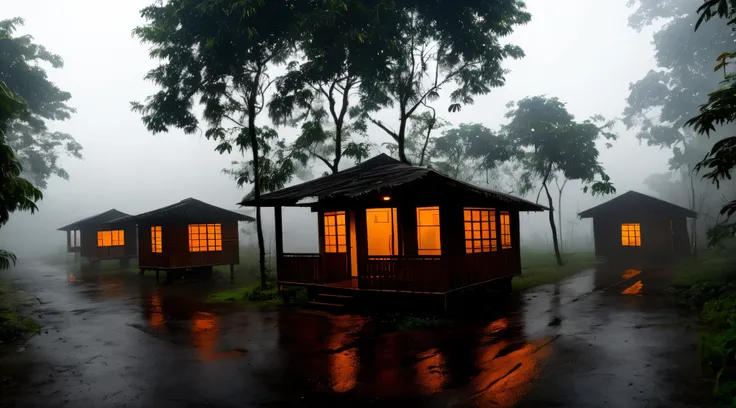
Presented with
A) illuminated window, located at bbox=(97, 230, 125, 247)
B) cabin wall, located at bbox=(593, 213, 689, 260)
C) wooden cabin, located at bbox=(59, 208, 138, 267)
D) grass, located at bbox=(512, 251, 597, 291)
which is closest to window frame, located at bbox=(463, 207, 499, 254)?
grass, located at bbox=(512, 251, 597, 291)

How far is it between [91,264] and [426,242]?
99.2 feet

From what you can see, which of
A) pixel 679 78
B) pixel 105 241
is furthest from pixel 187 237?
pixel 679 78

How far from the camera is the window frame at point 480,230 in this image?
14106 mm

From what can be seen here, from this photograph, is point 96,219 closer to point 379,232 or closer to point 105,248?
point 105,248

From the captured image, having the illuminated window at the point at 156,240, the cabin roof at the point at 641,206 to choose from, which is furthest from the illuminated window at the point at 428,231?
the cabin roof at the point at 641,206

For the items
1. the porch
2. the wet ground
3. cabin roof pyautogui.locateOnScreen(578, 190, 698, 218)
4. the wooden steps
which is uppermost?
cabin roof pyautogui.locateOnScreen(578, 190, 698, 218)

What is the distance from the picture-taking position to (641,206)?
28.2 m

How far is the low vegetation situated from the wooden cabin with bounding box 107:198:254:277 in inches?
791

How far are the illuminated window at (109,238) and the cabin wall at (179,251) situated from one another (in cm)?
1020

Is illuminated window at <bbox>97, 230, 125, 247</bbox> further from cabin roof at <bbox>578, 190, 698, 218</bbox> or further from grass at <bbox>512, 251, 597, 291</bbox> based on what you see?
cabin roof at <bbox>578, 190, 698, 218</bbox>

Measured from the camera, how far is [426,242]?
45.7 ft

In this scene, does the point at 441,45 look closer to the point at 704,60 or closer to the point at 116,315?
the point at 116,315

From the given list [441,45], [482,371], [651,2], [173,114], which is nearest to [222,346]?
[482,371]

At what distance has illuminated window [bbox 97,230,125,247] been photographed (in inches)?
1353
